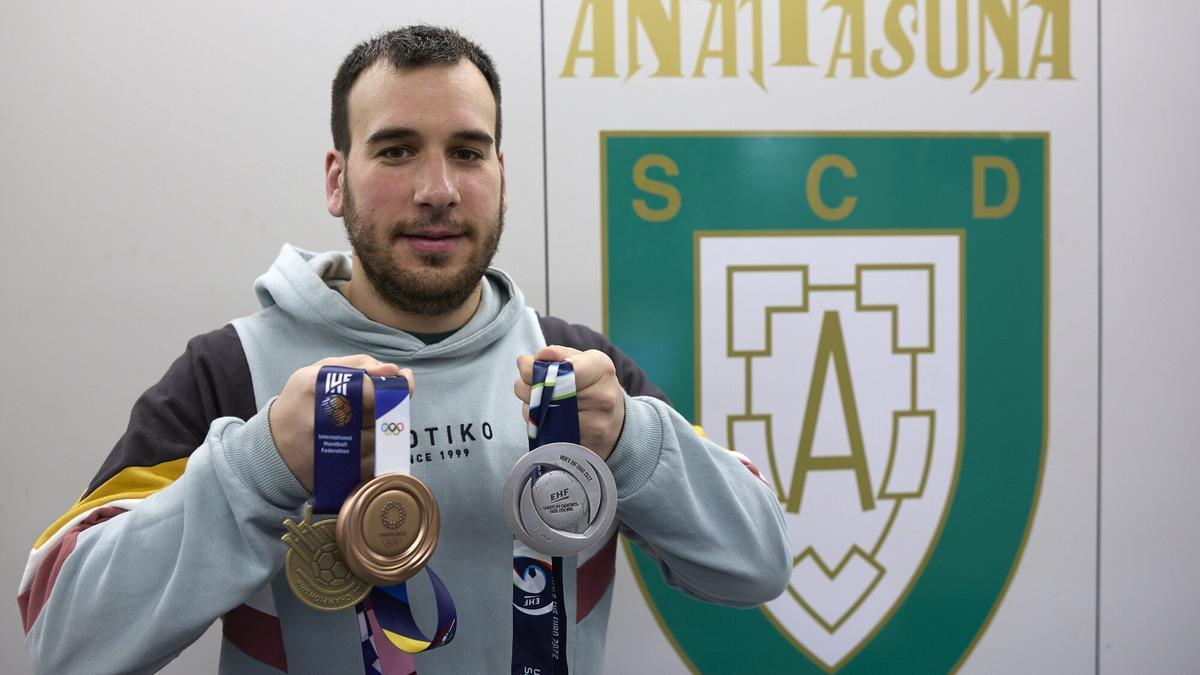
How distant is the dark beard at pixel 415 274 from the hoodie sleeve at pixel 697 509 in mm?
291

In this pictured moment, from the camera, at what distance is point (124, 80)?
163 centimetres

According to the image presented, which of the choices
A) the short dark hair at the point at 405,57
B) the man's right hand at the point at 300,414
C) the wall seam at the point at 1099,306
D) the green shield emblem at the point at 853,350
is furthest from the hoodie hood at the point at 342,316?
the wall seam at the point at 1099,306

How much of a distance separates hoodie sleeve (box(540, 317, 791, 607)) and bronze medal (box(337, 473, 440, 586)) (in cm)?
26

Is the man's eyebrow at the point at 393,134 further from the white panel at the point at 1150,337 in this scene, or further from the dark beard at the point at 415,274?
the white panel at the point at 1150,337

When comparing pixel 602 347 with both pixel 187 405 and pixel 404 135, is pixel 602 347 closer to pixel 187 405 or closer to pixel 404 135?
pixel 404 135

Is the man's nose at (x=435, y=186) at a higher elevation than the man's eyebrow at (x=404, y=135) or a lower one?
lower

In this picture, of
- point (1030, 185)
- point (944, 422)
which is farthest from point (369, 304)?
point (1030, 185)

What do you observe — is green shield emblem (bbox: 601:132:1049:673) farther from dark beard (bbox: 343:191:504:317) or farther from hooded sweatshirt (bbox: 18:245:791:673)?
dark beard (bbox: 343:191:504:317)

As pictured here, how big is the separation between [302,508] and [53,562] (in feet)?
1.01

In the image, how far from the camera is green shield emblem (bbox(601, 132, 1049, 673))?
1.73m

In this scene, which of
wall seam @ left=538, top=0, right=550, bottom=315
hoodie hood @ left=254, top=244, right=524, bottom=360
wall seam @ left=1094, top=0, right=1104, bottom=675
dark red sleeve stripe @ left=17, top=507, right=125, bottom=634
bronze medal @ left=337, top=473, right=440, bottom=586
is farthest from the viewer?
wall seam @ left=1094, top=0, right=1104, bottom=675

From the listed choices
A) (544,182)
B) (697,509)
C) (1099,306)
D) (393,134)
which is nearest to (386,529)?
(697,509)

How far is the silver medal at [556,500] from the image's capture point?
1.03 m

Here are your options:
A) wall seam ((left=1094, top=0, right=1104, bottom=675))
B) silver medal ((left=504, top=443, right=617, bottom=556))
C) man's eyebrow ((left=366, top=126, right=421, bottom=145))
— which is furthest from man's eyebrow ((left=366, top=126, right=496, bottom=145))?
wall seam ((left=1094, top=0, right=1104, bottom=675))
